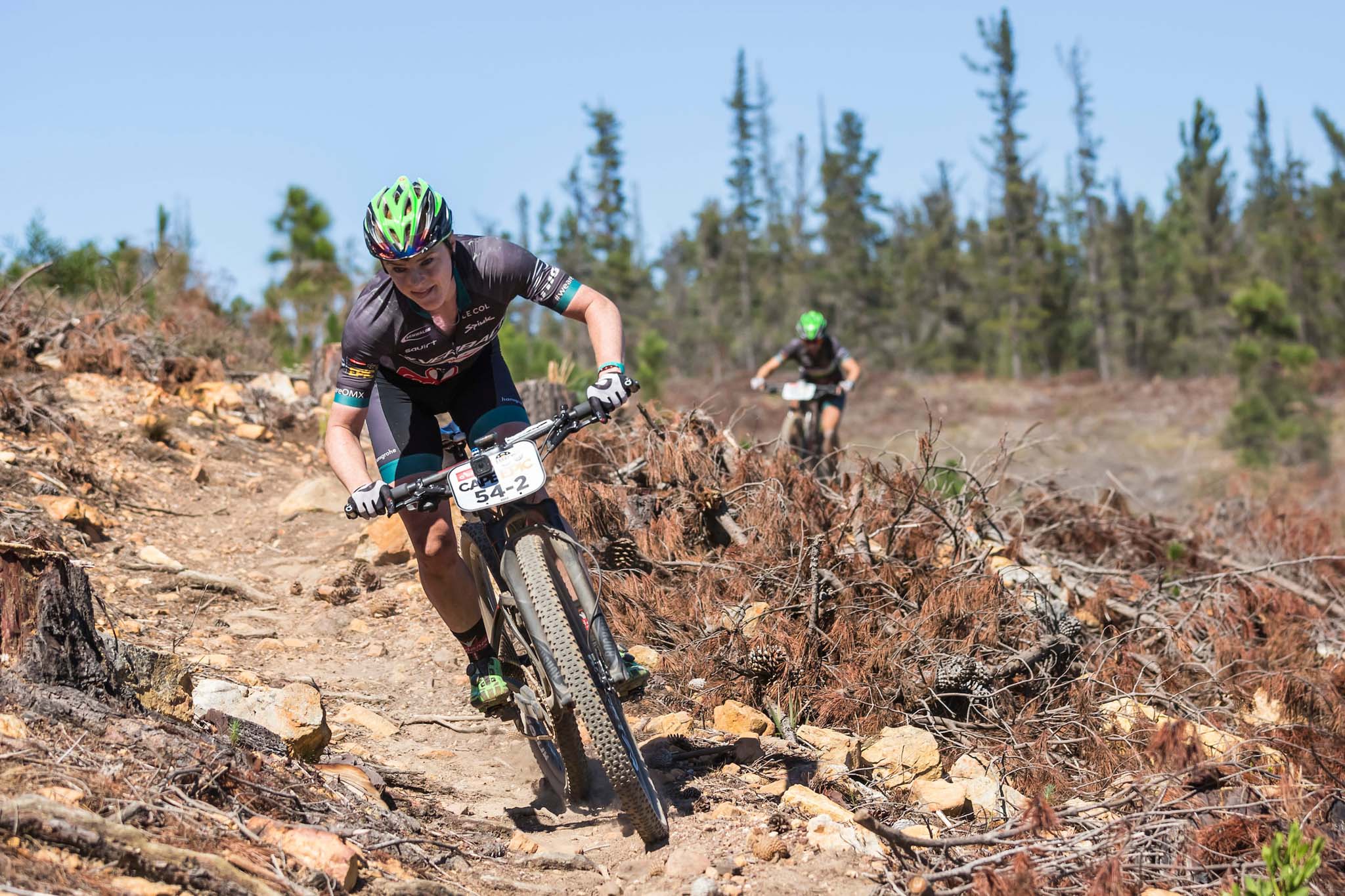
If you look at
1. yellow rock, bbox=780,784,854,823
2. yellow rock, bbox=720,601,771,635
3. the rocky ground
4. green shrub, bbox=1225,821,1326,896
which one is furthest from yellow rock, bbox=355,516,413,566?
green shrub, bbox=1225,821,1326,896

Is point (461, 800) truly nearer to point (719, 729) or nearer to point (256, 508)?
point (719, 729)

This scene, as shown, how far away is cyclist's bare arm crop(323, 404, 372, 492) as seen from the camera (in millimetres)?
3779

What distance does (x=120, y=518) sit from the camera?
7.08 metres

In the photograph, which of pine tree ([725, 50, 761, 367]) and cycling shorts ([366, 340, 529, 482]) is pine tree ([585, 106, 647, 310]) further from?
cycling shorts ([366, 340, 529, 482])

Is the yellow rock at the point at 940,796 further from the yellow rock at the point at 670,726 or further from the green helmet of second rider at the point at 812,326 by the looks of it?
the green helmet of second rider at the point at 812,326

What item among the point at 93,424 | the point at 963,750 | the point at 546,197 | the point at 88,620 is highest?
the point at 546,197

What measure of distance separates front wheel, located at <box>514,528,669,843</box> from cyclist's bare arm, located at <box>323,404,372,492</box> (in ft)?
2.13

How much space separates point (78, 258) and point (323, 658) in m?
7.99

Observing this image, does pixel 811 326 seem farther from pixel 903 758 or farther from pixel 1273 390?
pixel 1273 390

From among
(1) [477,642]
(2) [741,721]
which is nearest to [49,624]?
(1) [477,642]

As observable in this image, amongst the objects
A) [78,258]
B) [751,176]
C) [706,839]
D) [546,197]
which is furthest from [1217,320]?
[706,839]

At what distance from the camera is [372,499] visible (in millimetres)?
3537

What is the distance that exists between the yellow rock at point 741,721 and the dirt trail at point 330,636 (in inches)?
16.6

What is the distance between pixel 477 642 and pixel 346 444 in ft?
3.02
